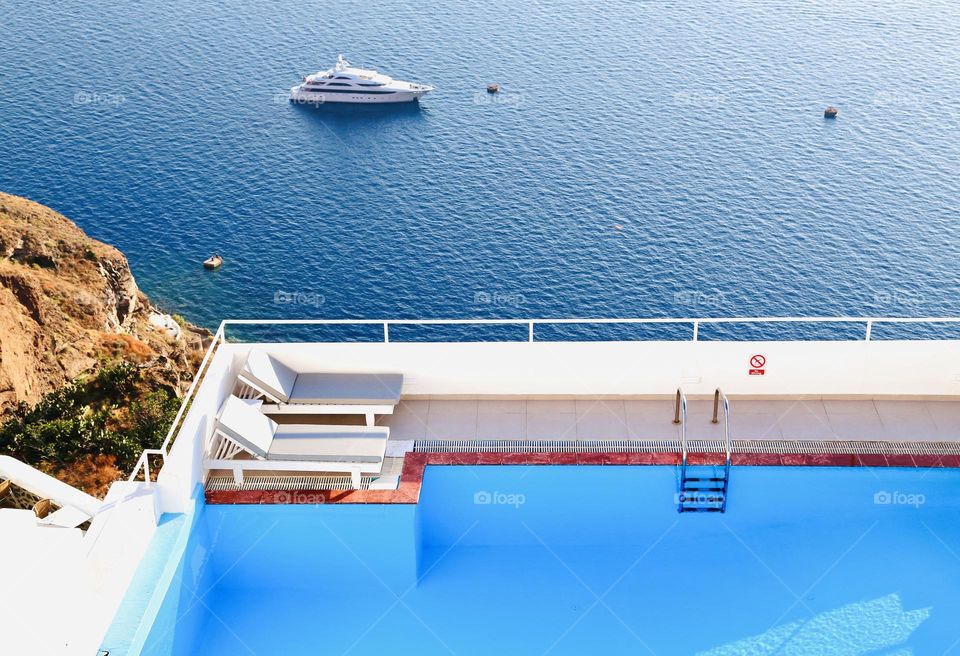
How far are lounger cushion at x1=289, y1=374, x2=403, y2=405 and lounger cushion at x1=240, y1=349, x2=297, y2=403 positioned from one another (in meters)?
0.11

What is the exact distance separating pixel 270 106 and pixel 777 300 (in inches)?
1273

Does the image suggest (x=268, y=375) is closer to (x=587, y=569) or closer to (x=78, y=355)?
(x=587, y=569)

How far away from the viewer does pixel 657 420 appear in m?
10.6

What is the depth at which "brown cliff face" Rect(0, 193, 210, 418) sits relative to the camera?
21484mm

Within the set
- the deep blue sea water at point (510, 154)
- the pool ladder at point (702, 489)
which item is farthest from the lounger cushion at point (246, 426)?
the deep blue sea water at point (510, 154)

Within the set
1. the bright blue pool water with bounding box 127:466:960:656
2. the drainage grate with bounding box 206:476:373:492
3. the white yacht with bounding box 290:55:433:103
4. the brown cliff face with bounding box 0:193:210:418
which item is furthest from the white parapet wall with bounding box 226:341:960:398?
the white yacht with bounding box 290:55:433:103

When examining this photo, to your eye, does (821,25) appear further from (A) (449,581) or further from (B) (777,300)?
(A) (449,581)

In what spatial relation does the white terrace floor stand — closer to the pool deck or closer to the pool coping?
the pool deck

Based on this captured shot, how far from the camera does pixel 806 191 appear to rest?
159 feet

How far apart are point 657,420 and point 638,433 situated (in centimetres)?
34

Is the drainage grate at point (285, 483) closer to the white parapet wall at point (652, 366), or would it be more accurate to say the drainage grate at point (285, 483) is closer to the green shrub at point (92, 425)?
the white parapet wall at point (652, 366)

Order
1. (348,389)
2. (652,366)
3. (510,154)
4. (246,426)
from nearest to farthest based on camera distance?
(246,426) < (348,389) < (652,366) < (510,154)

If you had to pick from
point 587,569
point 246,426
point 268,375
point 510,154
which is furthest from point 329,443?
point 510,154

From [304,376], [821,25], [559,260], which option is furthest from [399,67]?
[304,376]
